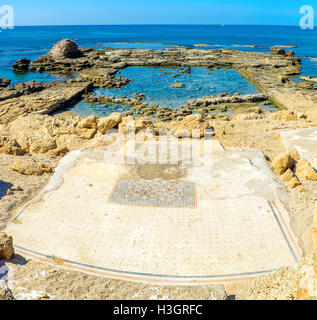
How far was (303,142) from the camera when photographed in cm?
1288

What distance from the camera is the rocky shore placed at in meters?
6.16

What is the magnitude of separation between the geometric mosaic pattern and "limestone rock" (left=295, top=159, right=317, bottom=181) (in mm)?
4141

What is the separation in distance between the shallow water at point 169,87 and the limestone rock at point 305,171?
562 inches

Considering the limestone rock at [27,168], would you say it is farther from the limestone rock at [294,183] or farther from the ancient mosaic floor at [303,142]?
the ancient mosaic floor at [303,142]

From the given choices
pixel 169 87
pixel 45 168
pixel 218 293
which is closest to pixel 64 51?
pixel 169 87

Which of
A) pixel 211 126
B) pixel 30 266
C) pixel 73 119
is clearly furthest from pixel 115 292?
pixel 73 119

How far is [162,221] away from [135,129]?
7291 mm

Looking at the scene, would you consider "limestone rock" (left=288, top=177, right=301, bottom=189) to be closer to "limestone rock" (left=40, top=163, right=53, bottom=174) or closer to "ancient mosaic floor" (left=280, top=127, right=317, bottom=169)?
"ancient mosaic floor" (left=280, top=127, right=317, bottom=169)

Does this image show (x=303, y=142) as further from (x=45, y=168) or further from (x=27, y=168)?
(x=27, y=168)

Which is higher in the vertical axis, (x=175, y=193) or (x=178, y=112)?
(x=178, y=112)

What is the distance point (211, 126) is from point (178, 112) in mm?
5823

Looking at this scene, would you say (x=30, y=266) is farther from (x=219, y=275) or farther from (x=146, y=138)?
(x=146, y=138)

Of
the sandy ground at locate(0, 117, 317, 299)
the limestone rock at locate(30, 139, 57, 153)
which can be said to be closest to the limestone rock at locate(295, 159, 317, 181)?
the sandy ground at locate(0, 117, 317, 299)

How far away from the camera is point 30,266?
665cm
